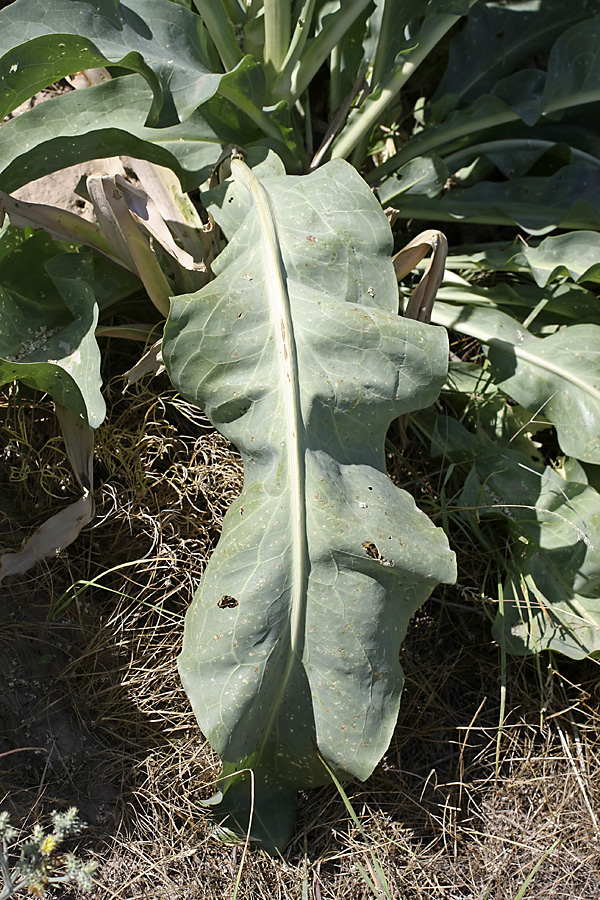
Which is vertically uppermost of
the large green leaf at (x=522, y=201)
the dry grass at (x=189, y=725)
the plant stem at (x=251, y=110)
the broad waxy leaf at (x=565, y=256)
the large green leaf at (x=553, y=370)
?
the plant stem at (x=251, y=110)

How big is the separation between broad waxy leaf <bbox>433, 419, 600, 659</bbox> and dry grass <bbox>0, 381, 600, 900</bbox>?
0.10 metres

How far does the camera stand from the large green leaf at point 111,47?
1.37 m

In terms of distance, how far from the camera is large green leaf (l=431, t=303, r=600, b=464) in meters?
1.73

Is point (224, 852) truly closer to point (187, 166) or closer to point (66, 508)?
point (66, 508)

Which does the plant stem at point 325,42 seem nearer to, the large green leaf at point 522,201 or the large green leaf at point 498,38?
the large green leaf at point 522,201

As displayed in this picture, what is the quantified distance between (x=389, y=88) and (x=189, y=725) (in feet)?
5.23

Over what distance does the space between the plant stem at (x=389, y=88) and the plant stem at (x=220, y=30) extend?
0.33 meters

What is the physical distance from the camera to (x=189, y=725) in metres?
1.64

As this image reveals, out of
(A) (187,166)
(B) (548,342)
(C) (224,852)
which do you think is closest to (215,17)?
(A) (187,166)

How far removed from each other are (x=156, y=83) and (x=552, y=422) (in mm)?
1172

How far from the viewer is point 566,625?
1.72m

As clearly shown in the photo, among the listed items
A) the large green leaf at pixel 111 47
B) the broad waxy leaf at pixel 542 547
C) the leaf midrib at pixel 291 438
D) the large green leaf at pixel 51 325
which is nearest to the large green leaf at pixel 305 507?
the leaf midrib at pixel 291 438

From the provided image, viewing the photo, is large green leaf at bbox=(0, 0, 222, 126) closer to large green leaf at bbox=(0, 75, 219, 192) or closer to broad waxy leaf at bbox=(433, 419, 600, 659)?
large green leaf at bbox=(0, 75, 219, 192)

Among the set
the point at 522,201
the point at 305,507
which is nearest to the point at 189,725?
the point at 305,507
